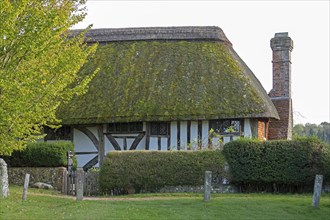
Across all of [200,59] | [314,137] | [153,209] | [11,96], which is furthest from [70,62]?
[200,59]

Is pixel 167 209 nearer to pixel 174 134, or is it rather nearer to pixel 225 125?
pixel 174 134

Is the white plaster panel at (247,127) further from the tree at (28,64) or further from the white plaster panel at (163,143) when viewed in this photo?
the tree at (28,64)

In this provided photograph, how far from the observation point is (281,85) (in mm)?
36219

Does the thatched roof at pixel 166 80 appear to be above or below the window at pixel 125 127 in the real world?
above

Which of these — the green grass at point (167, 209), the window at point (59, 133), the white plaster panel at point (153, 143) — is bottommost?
the green grass at point (167, 209)

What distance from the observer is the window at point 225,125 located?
3084 cm

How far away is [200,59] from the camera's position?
33688 mm

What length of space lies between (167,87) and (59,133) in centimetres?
540

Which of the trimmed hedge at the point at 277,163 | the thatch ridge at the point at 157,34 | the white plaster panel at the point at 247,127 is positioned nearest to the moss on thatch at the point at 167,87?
the thatch ridge at the point at 157,34

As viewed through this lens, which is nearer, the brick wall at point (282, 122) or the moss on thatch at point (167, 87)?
the moss on thatch at point (167, 87)

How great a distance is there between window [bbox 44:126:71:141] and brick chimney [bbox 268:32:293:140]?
10.5 meters

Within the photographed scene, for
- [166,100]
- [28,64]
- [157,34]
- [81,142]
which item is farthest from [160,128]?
[28,64]

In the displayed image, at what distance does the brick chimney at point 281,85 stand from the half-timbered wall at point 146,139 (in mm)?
5625

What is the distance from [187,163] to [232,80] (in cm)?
709
